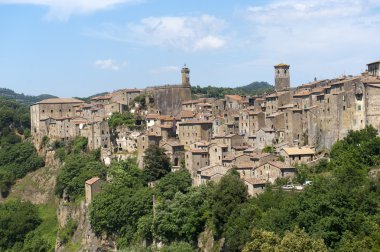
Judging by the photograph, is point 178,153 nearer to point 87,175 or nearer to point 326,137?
point 87,175

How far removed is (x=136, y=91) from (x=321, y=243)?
55.0 metres

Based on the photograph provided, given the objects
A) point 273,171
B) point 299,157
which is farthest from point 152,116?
point 273,171

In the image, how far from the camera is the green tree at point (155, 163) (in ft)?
218

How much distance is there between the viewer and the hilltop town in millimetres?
57531

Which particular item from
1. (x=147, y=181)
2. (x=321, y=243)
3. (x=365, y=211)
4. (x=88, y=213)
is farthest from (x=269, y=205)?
(x=88, y=213)

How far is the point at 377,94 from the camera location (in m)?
55.6

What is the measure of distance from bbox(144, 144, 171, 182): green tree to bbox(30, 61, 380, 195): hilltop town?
200 centimetres

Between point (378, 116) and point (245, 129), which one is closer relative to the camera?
point (378, 116)

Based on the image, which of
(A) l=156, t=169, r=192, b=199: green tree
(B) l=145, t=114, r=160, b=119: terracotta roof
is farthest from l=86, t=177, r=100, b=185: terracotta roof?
(B) l=145, t=114, r=160, b=119: terracotta roof

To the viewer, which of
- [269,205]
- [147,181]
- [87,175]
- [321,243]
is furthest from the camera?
[87,175]

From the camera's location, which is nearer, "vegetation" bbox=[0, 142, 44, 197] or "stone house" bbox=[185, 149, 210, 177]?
"stone house" bbox=[185, 149, 210, 177]

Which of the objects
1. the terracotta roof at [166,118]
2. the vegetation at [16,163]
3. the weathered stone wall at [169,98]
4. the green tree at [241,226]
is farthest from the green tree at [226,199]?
the vegetation at [16,163]

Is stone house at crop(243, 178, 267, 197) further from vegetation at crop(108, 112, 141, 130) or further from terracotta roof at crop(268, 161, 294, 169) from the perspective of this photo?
vegetation at crop(108, 112, 141, 130)

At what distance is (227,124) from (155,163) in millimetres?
10070
